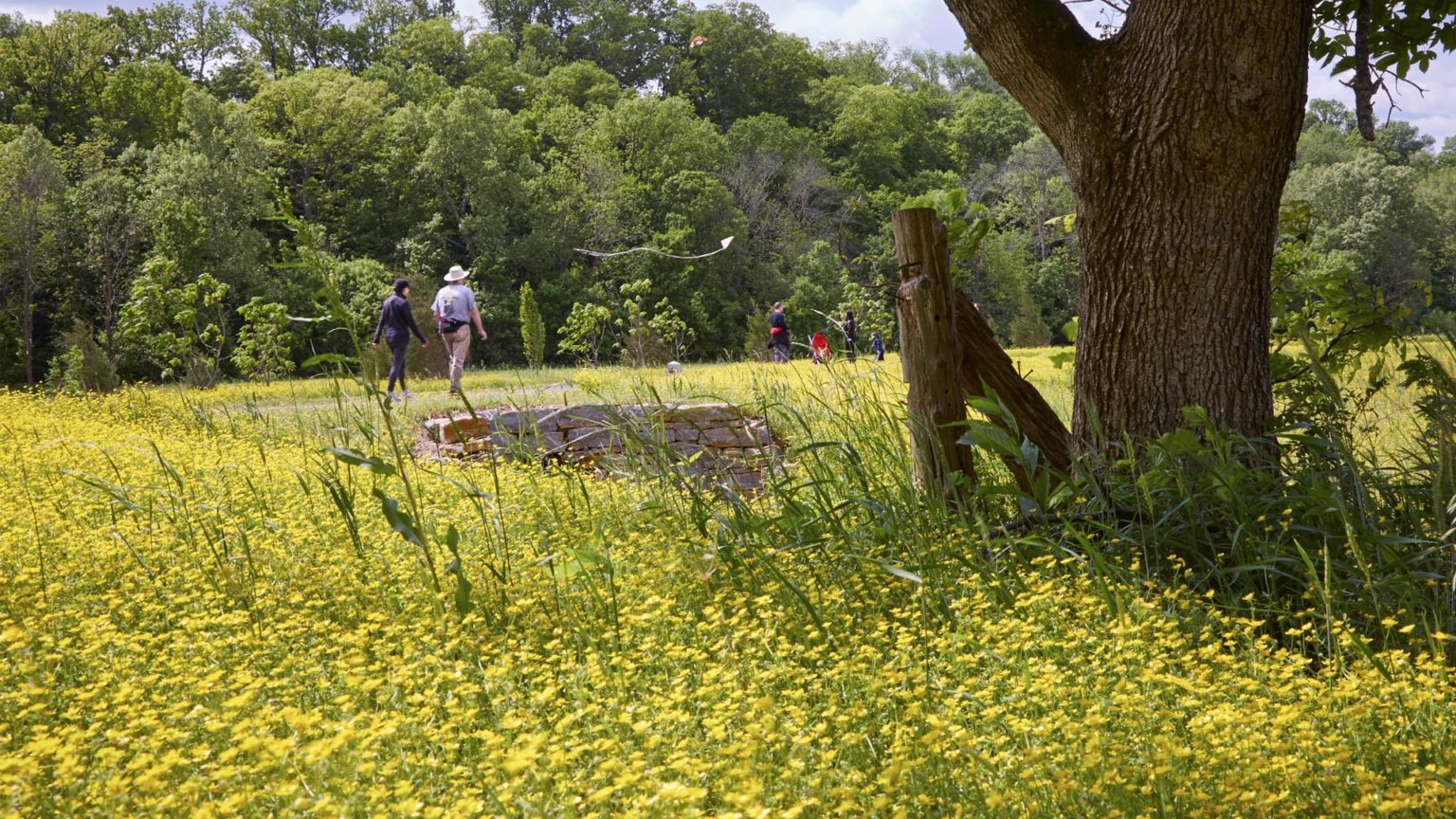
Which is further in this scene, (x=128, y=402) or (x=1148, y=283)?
(x=128, y=402)

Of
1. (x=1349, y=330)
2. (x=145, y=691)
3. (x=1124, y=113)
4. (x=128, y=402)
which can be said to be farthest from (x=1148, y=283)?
(x=128, y=402)

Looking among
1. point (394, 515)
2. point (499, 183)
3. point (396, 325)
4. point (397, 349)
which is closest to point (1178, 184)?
point (394, 515)

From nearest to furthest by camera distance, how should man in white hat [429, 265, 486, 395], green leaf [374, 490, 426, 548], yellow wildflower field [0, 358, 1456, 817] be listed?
1. yellow wildflower field [0, 358, 1456, 817]
2. green leaf [374, 490, 426, 548]
3. man in white hat [429, 265, 486, 395]

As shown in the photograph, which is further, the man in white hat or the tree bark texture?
the man in white hat

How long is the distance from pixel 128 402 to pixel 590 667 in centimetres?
1179

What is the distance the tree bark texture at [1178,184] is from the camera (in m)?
4.55

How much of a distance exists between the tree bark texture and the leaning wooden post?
0.58 metres

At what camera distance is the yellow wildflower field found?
7.47 feet

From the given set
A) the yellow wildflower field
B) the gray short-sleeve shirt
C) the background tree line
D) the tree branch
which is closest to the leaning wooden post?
the yellow wildflower field

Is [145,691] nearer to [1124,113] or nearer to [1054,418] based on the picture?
[1054,418]

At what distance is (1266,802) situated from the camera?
2113mm

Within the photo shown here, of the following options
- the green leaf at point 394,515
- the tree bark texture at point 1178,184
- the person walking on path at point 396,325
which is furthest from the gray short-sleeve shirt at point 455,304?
the green leaf at point 394,515

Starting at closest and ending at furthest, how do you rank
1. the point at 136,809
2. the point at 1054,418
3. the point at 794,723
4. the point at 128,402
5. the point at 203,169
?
1. the point at 136,809
2. the point at 794,723
3. the point at 1054,418
4. the point at 128,402
5. the point at 203,169

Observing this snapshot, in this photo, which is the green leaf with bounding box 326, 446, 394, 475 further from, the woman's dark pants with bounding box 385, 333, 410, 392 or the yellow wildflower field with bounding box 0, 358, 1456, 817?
the woman's dark pants with bounding box 385, 333, 410, 392
